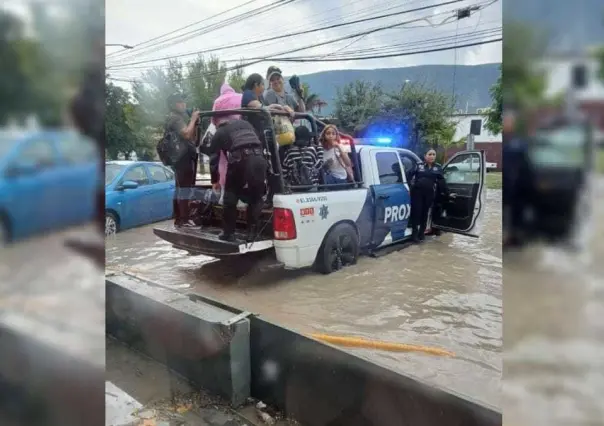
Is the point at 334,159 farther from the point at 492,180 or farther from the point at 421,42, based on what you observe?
the point at 492,180

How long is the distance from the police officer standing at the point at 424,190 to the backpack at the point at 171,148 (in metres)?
0.97

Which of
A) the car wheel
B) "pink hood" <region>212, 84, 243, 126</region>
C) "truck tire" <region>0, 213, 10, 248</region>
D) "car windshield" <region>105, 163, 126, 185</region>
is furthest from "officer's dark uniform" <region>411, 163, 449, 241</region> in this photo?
"truck tire" <region>0, 213, 10, 248</region>

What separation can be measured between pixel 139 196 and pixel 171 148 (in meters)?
0.26

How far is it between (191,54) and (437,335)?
1.50m

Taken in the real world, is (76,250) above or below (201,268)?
above

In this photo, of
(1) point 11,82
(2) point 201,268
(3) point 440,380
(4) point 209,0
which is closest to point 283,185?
(2) point 201,268

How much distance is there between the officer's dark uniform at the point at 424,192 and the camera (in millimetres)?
1923

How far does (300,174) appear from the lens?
2.14 metres

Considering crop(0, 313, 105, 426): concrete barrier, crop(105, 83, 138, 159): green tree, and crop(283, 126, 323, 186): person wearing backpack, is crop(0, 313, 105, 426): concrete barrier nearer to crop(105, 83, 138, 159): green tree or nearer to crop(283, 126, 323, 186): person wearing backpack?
crop(105, 83, 138, 159): green tree

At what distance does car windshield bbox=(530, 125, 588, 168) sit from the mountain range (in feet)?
2.21

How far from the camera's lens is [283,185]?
214cm

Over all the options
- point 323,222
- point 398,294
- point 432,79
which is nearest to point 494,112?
point 432,79


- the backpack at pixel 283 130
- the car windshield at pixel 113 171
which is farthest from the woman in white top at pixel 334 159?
the car windshield at pixel 113 171

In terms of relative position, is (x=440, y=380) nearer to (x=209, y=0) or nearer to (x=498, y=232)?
(x=498, y=232)
